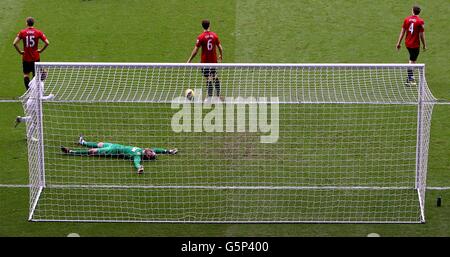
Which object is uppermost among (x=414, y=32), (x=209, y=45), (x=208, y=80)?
(x=414, y=32)

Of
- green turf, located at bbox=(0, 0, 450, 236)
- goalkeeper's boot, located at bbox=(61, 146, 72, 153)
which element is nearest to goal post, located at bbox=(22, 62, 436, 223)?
goalkeeper's boot, located at bbox=(61, 146, 72, 153)

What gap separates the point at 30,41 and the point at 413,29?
787cm

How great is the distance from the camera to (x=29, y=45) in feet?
68.1

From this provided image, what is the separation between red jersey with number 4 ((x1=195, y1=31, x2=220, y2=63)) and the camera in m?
20.9

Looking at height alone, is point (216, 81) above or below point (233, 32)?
below

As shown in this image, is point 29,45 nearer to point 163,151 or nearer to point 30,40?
point 30,40

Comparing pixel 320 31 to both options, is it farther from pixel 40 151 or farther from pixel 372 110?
pixel 40 151

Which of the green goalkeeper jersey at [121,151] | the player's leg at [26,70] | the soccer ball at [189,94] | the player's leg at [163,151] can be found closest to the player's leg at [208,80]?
the soccer ball at [189,94]

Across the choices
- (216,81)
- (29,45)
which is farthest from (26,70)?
(216,81)

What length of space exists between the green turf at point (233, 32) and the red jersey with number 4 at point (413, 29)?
2.99ft

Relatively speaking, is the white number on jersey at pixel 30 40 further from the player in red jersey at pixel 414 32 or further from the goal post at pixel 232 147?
the player in red jersey at pixel 414 32

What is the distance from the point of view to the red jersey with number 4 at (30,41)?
20672 millimetres

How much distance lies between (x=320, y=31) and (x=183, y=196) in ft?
26.9

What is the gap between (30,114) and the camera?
17.6 meters
